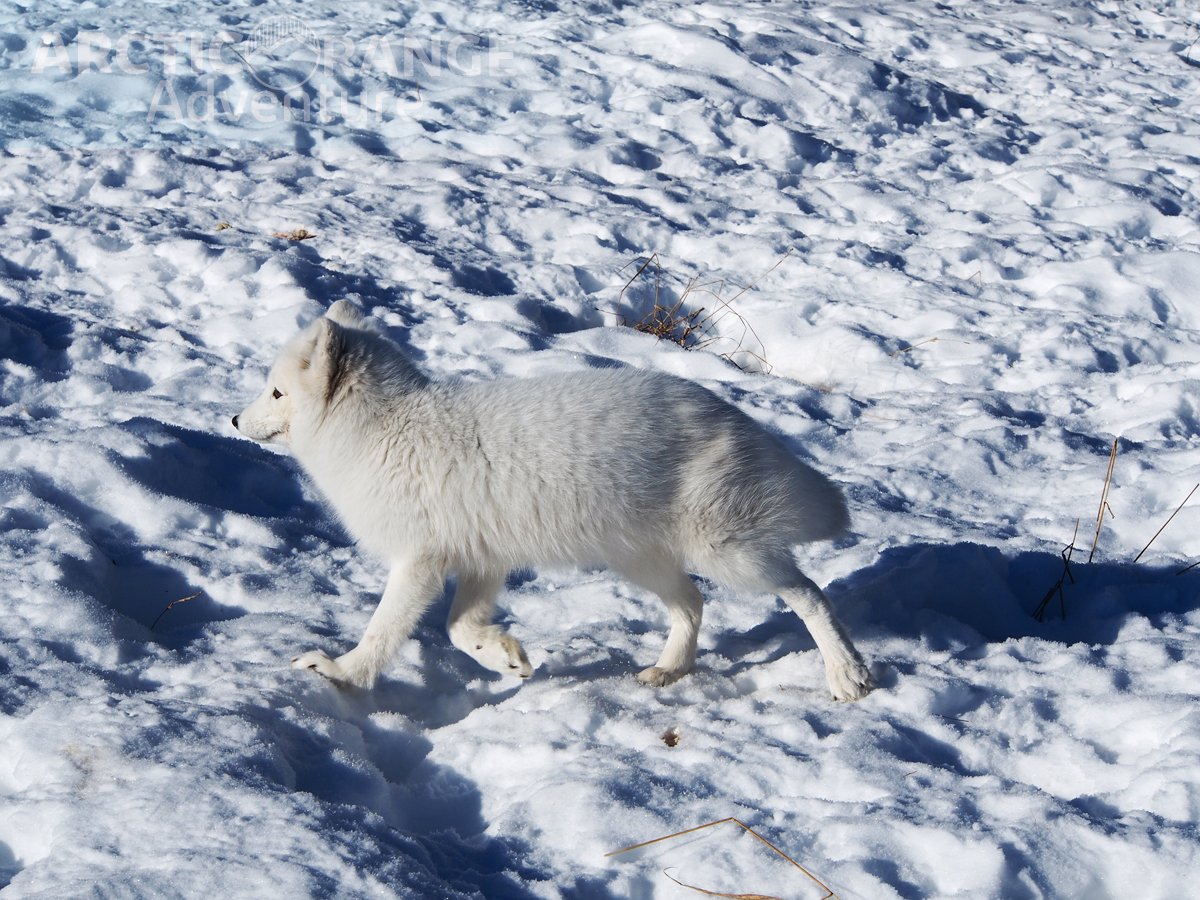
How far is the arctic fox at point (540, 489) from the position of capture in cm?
321

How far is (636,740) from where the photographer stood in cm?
304

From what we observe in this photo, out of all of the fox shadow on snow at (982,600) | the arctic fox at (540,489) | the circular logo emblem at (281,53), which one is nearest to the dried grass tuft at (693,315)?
the fox shadow on snow at (982,600)

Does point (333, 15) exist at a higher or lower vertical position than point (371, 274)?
higher

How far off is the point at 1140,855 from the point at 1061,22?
36.4 ft

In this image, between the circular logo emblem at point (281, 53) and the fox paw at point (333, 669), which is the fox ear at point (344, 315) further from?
the circular logo emblem at point (281, 53)

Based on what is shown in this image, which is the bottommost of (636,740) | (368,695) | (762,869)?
(368,695)

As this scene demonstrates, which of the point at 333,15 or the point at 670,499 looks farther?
the point at 333,15

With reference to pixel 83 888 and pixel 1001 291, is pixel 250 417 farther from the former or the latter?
pixel 1001 291

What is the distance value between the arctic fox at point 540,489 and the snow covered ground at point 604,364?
9.3 inches

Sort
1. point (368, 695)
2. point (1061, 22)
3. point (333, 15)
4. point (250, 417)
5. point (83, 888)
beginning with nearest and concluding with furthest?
point (83, 888), point (368, 695), point (250, 417), point (333, 15), point (1061, 22)

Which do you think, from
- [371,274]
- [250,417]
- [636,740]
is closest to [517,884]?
[636,740]

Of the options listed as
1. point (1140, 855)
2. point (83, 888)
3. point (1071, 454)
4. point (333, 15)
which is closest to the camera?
point (83, 888)

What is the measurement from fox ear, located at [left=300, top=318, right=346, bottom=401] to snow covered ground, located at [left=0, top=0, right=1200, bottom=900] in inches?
31.6

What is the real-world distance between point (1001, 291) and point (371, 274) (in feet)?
11.8
